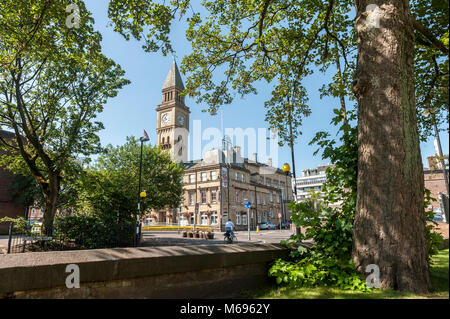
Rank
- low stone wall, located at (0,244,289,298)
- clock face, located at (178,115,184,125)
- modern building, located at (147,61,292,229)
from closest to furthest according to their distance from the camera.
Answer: low stone wall, located at (0,244,289,298) → modern building, located at (147,61,292,229) → clock face, located at (178,115,184,125)

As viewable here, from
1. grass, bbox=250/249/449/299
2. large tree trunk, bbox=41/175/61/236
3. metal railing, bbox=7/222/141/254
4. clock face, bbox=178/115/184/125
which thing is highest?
clock face, bbox=178/115/184/125

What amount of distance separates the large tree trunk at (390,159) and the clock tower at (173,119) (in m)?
75.0

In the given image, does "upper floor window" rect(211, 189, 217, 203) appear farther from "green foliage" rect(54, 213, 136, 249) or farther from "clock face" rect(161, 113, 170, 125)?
"green foliage" rect(54, 213, 136, 249)

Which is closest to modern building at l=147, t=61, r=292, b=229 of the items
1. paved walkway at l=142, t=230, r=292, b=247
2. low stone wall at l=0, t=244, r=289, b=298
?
paved walkway at l=142, t=230, r=292, b=247

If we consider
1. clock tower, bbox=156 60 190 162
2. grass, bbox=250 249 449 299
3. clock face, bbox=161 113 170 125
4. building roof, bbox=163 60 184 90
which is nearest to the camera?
grass, bbox=250 249 449 299

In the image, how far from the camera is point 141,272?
3.52 m

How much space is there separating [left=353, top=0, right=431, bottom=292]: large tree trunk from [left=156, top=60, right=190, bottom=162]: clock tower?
2951 inches

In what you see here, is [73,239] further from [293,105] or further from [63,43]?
[293,105]

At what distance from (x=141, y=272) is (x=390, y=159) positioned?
3.66 m

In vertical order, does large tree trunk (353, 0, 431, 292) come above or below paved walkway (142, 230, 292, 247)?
above

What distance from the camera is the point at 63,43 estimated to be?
12.2 m

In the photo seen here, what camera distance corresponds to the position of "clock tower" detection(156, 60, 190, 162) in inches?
3164

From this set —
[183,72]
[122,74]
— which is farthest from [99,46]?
[122,74]

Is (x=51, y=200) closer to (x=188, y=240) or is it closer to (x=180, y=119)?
(x=188, y=240)
